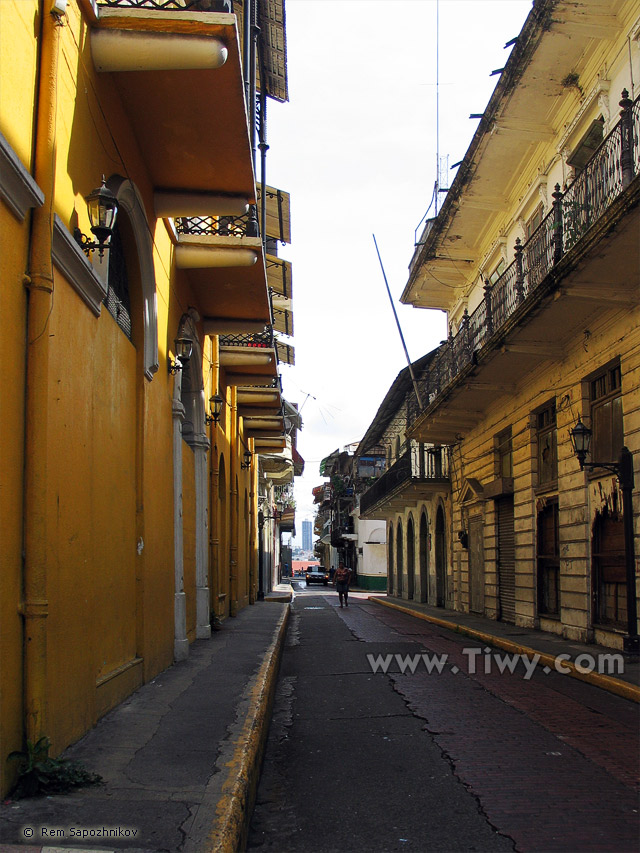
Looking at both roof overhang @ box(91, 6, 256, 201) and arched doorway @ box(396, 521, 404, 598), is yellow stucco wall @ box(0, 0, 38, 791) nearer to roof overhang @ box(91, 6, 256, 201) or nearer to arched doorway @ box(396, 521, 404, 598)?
roof overhang @ box(91, 6, 256, 201)

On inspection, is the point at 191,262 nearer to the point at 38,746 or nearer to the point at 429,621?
the point at 38,746

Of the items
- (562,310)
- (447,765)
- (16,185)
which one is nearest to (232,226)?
(562,310)

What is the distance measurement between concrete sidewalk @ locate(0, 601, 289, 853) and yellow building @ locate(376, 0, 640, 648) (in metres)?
5.94

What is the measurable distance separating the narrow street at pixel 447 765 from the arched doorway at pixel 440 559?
604 inches

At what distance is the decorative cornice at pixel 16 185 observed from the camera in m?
4.12

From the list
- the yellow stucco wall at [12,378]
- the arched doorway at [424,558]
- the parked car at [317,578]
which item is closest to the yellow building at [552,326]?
the yellow stucco wall at [12,378]

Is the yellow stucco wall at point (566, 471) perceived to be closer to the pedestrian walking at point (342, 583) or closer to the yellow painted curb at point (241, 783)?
the yellow painted curb at point (241, 783)

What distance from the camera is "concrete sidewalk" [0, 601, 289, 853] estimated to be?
11.7 ft

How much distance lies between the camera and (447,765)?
230 inches

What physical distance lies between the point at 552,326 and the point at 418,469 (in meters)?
14.9

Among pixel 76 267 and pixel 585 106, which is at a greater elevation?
pixel 585 106

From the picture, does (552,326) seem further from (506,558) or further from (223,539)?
(223,539)

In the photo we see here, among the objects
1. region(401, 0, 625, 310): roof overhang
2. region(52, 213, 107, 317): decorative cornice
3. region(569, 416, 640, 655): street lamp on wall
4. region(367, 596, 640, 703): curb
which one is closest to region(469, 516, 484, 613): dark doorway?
region(367, 596, 640, 703): curb

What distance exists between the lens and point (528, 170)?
16.5 meters
